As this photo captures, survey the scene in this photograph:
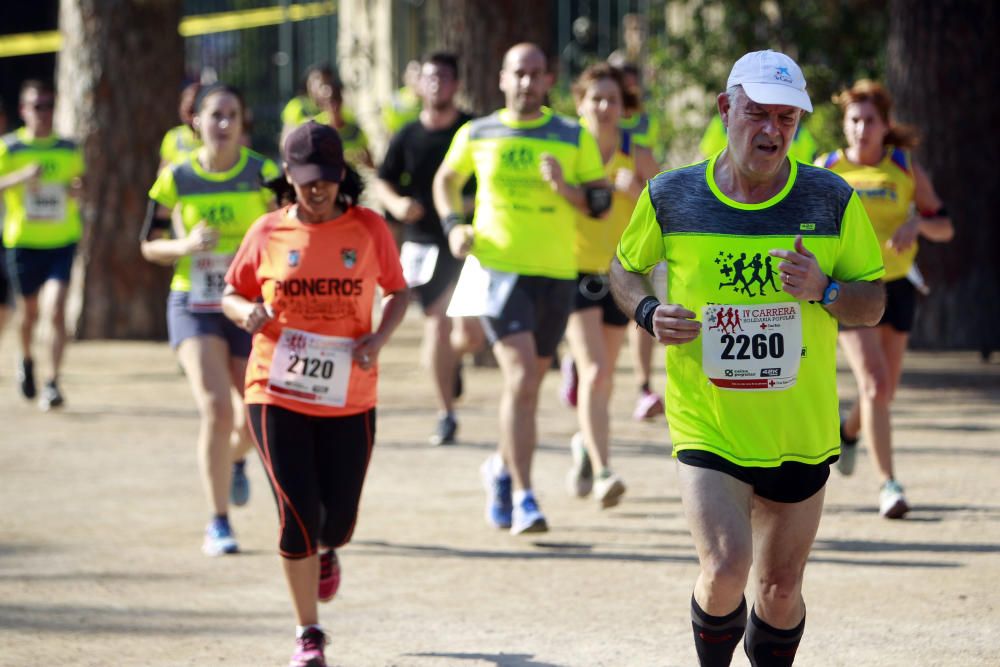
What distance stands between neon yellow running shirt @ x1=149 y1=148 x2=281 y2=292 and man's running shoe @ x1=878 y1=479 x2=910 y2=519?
3267mm

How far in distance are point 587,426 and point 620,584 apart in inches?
67.9

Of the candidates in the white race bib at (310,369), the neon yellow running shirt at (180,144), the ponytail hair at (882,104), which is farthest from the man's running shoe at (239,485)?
the ponytail hair at (882,104)

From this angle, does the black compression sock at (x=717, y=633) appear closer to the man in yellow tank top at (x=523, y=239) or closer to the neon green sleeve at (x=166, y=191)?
the man in yellow tank top at (x=523, y=239)

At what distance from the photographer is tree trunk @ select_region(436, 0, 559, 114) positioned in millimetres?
14656

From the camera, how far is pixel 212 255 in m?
8.15

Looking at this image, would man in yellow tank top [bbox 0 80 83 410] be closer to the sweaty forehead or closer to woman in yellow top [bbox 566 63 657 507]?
woman in yellow top [bbox 566 63 657 507]

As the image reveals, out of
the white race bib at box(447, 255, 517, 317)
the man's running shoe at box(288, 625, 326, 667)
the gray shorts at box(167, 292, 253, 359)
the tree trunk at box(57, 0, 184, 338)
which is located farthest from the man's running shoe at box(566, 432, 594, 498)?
the tree trunk at box(57, 0, 184, 338)

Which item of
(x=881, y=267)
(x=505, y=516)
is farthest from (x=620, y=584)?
(x=881, y=267)

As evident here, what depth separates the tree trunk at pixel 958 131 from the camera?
14.6 meters

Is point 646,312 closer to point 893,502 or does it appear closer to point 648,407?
point 893,502

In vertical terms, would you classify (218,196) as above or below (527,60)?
below

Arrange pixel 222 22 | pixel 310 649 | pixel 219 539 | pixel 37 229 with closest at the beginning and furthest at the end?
pixel 310 649, pixel 219 539, pixel 37 229, pixel 222 22

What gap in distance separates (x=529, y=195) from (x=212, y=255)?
152 centimetres

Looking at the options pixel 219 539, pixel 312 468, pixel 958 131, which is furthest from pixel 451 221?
pixel 958 131
